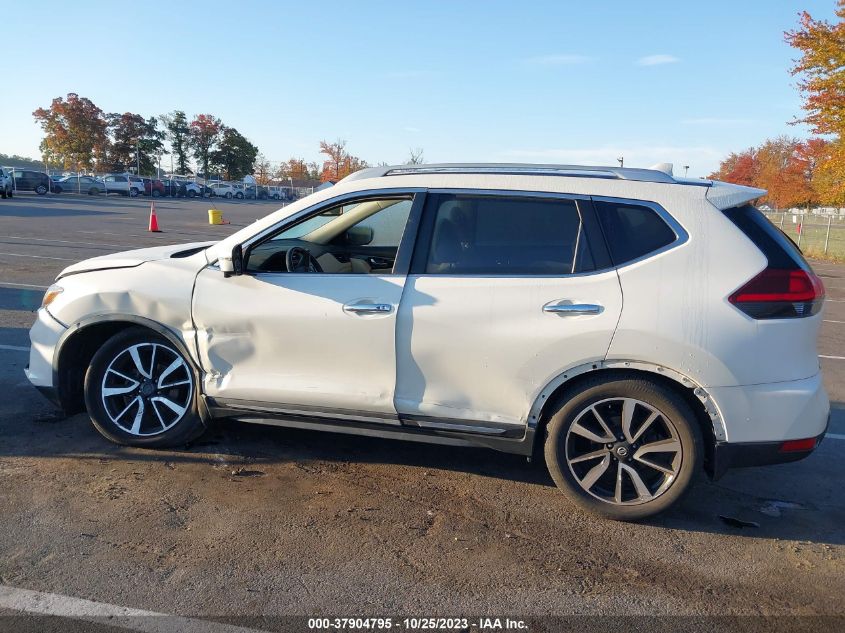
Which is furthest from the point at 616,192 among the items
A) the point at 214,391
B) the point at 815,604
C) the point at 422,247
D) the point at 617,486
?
the point at 214,391

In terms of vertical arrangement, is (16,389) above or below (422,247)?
below

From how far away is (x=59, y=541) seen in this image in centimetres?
335

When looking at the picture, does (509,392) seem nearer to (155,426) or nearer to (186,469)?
(186,469)

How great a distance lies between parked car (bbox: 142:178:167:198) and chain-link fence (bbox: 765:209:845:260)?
46.6m

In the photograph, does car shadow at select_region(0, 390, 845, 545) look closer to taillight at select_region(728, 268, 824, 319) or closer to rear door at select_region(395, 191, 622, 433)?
rear door at select_region(395, 191, 622, 433)

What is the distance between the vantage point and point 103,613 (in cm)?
281

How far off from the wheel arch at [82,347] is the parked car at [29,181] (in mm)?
47375

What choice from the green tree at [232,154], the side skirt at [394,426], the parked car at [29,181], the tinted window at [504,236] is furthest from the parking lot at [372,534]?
the green tree at [232,154]

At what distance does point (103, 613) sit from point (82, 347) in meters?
2.23

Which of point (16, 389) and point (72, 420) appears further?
point (16, 389)

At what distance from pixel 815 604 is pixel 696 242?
1.74m

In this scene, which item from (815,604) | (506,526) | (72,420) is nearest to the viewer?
(815,604)

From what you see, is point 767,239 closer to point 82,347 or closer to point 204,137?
point 82,347

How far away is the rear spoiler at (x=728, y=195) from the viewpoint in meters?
3.60
